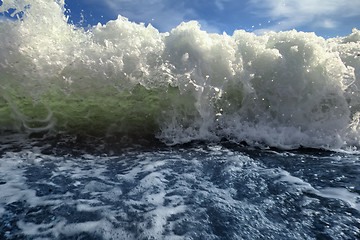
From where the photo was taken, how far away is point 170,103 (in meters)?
4.26

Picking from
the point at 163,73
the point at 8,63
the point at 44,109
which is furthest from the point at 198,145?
the point at 8,63

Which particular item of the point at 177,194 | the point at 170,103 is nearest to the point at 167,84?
the point at 170,103

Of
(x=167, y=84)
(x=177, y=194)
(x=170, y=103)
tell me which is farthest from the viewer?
(x=170, y=103)

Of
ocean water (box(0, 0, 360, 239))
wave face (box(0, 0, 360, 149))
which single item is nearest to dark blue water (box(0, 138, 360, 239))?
ocean water (box(0, 0, 360, 239))

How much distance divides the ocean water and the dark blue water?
33 mm

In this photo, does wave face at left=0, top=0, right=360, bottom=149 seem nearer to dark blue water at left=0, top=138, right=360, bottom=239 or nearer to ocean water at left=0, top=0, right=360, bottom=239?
ocean water at left=0, top=0, right=360, bottom=239

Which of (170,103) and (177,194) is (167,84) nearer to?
(170,103)

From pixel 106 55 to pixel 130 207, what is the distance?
9.50 feet

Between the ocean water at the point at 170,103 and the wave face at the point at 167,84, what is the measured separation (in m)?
0.02

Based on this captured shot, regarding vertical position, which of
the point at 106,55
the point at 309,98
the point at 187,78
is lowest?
the point at 309,98

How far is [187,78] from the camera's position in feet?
13.4

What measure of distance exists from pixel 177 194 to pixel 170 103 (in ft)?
7.61

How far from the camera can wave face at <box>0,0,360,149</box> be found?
12.9ft

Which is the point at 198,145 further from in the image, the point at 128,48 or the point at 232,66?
the point at 128,48
